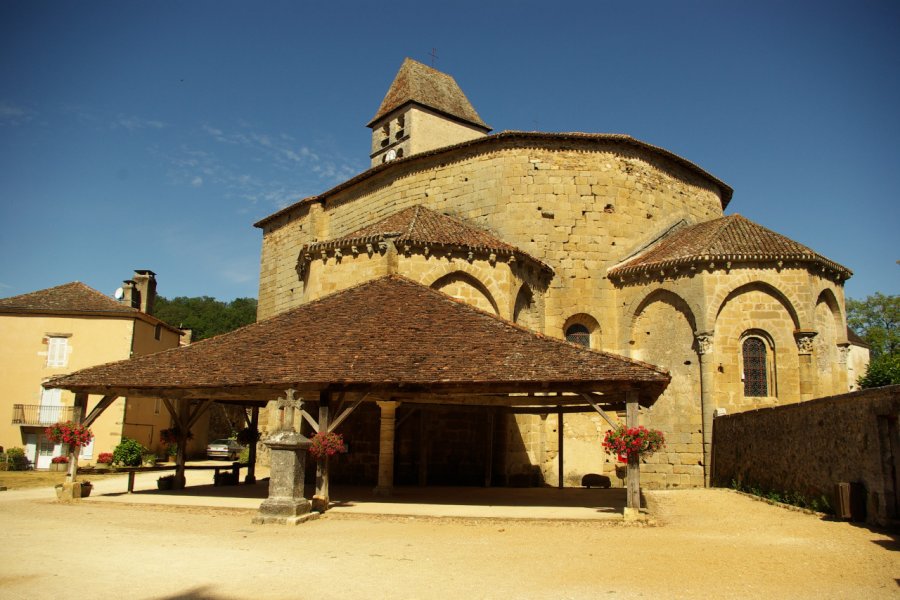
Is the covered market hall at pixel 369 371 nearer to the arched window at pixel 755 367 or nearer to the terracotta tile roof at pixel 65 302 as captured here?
the arched window at pixel 755 367

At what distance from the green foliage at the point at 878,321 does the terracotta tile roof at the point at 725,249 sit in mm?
29771

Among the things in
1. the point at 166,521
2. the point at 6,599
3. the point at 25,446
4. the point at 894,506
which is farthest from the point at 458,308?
the point at 25,446

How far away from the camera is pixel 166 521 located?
9992mm

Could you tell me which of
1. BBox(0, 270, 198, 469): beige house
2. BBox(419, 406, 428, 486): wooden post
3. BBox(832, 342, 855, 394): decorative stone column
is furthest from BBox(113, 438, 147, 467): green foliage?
BBox(832, 342, 855, 394): decorative stone column

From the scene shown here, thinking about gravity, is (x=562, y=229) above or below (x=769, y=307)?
above

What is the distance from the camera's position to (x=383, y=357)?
10969 millimetres

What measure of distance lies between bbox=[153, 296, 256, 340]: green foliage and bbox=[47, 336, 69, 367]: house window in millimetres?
35300

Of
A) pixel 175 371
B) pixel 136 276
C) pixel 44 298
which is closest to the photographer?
pixel 175 371

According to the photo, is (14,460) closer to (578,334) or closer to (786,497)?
(578,334)

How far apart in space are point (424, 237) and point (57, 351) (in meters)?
15.8

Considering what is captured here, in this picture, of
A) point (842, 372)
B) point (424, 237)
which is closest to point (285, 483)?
point (424, 237)

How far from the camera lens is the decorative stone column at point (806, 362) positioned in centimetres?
1616

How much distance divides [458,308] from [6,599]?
27.3 ft

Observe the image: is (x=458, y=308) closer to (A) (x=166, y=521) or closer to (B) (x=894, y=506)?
(A) (x=166, y=521)
